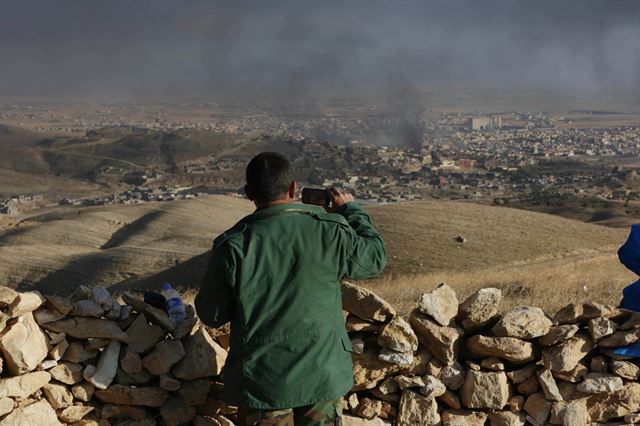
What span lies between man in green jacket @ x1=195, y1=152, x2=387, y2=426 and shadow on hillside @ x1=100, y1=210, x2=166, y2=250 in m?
40.6

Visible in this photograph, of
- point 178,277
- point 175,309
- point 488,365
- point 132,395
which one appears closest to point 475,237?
point 178,277

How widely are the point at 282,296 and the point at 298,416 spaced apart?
685 mm

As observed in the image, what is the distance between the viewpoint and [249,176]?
400 cm

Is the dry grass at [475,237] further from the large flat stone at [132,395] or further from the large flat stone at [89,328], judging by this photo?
the large flat stone at [89,328]

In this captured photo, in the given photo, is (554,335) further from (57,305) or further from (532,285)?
(532,285)

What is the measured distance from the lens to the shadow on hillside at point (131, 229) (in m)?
44.6

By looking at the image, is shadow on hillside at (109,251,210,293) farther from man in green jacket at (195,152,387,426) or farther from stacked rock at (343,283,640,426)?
man in green jacket at (195,152,387,426)

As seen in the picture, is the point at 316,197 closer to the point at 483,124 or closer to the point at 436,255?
the point at 436,255

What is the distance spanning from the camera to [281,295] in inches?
154

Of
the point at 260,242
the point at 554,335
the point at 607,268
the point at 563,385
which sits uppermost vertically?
the point at 260,242

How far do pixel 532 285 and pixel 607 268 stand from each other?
8.56 meters

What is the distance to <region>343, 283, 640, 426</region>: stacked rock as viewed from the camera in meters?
5.71

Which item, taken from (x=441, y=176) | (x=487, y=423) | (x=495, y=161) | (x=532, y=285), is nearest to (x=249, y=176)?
(x=487, y=423)

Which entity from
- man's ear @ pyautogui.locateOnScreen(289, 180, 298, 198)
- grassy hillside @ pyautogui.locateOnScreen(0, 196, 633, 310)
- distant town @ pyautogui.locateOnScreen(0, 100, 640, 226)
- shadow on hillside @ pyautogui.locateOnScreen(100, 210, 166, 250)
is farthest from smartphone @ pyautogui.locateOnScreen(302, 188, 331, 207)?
distant town @ pyautogui.locateOnScreen(0, 100, 640, 226)
